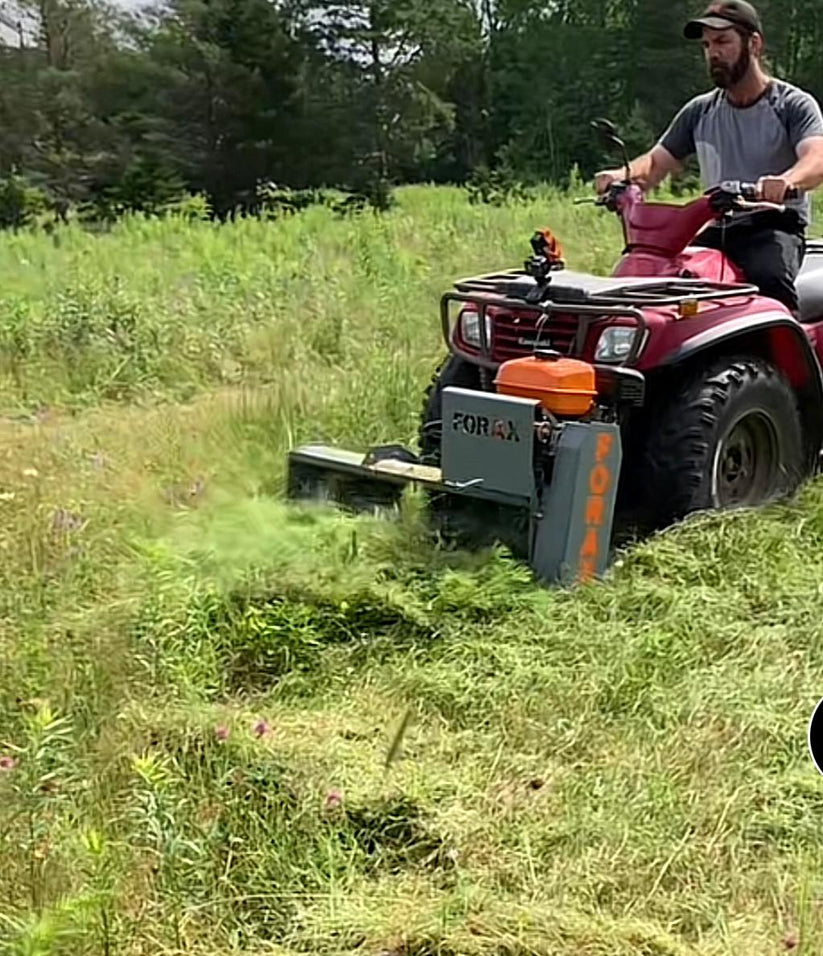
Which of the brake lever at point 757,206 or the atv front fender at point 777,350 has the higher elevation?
the brake lever at point 757,206

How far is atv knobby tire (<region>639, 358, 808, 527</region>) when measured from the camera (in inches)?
149

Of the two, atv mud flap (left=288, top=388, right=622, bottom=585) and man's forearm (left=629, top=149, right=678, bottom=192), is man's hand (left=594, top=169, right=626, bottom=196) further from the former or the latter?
atv mud flap (left=288, top=388, right=622, bottom=585)

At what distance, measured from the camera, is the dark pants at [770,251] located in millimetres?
4262

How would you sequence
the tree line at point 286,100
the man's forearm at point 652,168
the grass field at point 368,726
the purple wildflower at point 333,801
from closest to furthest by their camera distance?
the grass field at point 368,726, the purple wildflower at point 333,801, the man's forearm at point 652,168, the tree line at point 286,100

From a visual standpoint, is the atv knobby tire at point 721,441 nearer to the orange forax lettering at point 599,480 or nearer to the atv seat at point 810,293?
the orange forax lettering at point 599,480

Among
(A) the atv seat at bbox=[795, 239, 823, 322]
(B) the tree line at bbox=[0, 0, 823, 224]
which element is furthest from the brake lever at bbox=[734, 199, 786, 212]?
(B) the tree line at bbox=[0, 0, 823, 224]

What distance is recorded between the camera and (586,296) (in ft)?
12.4

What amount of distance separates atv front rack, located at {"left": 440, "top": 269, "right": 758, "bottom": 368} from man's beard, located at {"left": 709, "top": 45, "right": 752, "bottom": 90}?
74 centimetres

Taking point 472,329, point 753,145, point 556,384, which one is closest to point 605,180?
point 753,145

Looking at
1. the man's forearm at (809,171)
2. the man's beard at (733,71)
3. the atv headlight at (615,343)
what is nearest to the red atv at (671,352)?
the atv headlight at (615,343)

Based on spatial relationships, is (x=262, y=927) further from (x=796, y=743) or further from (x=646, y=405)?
(x=646, y=405)

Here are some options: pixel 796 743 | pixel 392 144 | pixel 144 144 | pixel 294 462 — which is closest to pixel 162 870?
pixel 796 743

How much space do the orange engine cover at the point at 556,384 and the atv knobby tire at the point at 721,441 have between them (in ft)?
1.15

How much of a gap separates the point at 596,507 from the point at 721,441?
22.3 inches
